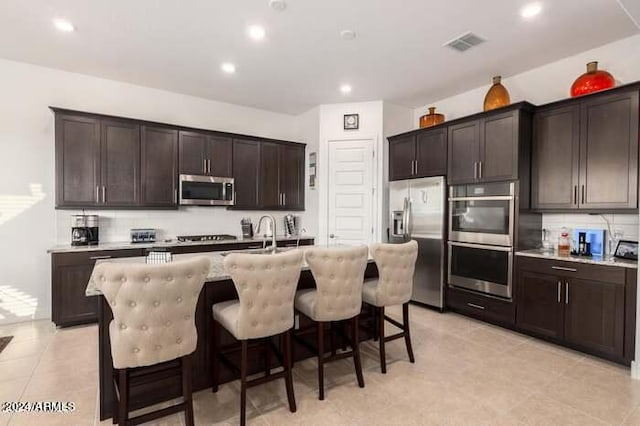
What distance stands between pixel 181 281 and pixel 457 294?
3.44 metres

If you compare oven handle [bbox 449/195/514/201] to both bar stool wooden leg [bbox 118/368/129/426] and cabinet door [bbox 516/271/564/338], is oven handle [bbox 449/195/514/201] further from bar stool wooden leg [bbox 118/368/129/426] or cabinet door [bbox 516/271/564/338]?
bar stool wooden leg [bbox 118/368/129/426]

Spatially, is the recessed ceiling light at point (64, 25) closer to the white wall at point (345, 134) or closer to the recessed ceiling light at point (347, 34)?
the recessed ceiling light at point (347, 34)

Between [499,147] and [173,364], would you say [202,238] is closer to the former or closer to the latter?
[173,364]

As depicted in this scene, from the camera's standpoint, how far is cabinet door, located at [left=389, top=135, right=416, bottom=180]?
181 inches

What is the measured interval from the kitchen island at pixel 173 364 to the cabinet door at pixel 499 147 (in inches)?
98.1

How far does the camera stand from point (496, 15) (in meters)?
2.74

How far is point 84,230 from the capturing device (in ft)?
12.5

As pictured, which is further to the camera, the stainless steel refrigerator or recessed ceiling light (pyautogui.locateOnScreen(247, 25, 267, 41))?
the stainless steel refrigerator

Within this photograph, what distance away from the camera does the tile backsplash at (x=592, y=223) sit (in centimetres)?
306

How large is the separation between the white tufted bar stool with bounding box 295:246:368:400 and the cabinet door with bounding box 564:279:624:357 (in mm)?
2135

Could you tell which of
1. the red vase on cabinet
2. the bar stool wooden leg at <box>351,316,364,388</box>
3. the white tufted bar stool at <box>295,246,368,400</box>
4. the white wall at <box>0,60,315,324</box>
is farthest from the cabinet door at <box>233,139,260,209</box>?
the red vase on cabinet

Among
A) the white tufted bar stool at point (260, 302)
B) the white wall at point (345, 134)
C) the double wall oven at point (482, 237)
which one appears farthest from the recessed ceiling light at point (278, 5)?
the double wall oven at point (482, 237)

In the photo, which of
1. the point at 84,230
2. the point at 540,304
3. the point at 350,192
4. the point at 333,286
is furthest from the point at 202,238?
the point at 540,304

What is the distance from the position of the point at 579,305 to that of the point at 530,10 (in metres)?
2.62
